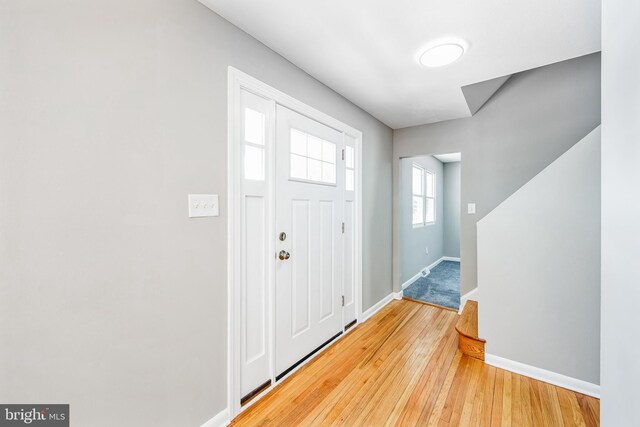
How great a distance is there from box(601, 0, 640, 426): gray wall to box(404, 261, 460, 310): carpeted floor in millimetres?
2758

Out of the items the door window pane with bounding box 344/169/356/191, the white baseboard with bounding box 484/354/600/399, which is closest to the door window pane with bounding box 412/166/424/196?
the door window pane with bounding box 344/169/356/191

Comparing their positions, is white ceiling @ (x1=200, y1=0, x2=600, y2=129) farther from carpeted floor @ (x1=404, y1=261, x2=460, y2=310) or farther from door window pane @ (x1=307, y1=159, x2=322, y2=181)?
carpeted floor @ (x1=404, y1=261, x2=460, y2=310)

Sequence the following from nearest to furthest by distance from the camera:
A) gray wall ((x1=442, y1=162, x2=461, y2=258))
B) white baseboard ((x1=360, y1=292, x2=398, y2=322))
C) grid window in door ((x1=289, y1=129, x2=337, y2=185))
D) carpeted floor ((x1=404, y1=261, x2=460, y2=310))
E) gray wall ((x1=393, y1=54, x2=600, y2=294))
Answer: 1. grid window in door ((x1=289, y1=129, x2=337, y2=185))
2. gray wall ((x1=393, y1=54, x2=600, y2=294))
3. white baseboard ((x1=360, y1=292, x2=398, y2=322))
4. carpeted floor ((x1=404, y1=261, x2=460, y2=310))
5. gray wall ((x1=442, y1=162, x2=461, y2=258))

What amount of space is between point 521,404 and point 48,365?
8.23ft

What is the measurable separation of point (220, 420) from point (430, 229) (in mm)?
5017

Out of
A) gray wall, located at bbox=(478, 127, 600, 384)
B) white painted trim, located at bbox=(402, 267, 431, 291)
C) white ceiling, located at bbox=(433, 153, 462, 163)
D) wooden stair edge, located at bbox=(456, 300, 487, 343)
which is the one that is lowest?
white painted trim, located at bbox=(402, 267, 431, 291)

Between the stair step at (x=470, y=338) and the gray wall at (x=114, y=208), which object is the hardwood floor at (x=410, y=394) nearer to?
the stair step at (x=470, y=338)

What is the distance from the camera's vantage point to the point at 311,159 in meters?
2.19

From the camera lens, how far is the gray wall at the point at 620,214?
1.92 ft

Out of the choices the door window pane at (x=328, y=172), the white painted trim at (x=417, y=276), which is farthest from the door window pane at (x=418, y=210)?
the door window pane at (x=328, y=172)

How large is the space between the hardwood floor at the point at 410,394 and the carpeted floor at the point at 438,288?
1210 millimetres

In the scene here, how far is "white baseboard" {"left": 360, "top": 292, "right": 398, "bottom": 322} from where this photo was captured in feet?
9.71

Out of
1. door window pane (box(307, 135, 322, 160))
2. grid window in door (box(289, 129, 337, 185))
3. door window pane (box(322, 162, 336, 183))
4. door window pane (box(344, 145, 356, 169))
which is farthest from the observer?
door window pane (box(344, 145, 356, 169))

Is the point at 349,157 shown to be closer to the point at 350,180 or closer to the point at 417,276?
the point at 350,180
